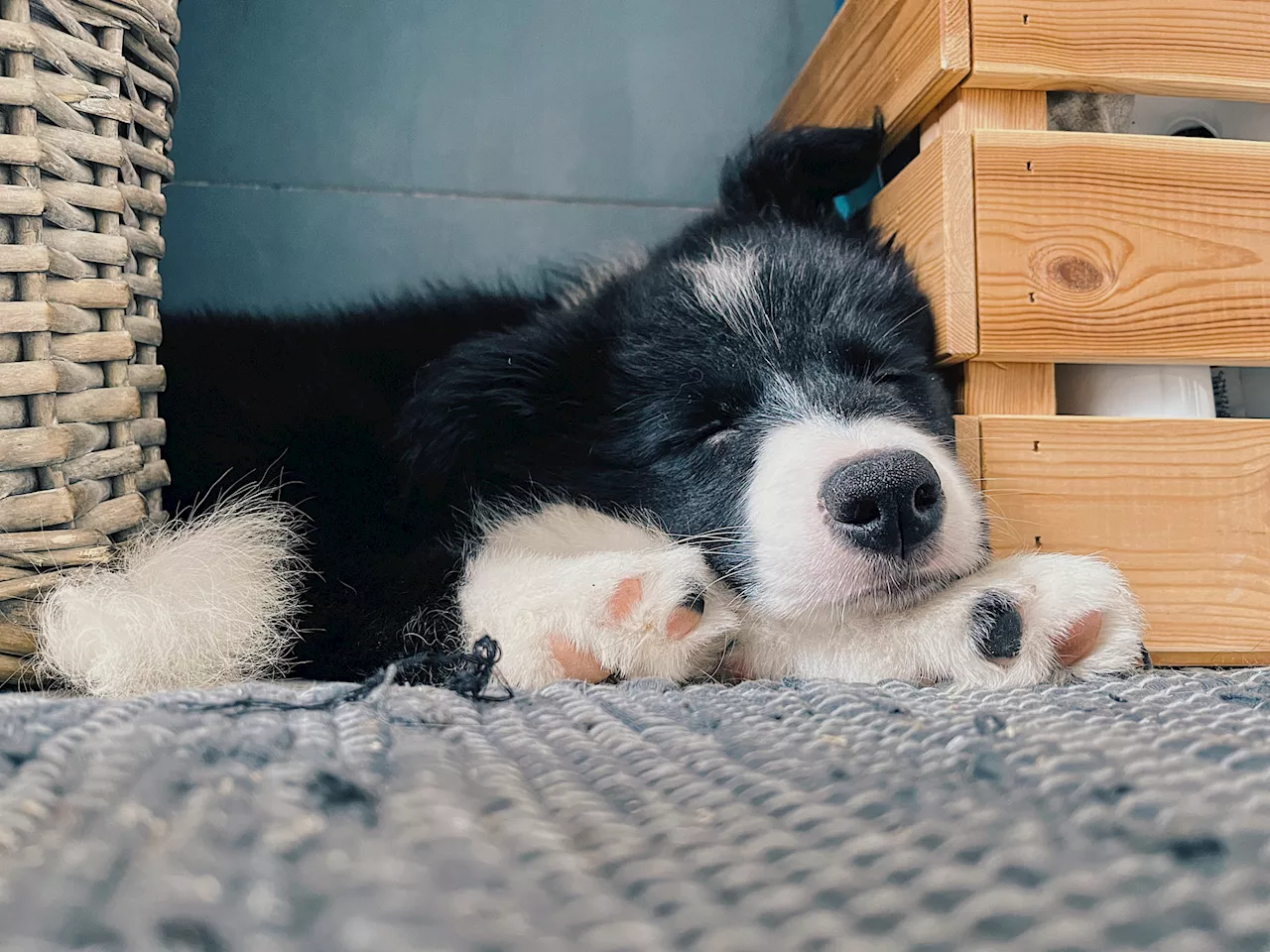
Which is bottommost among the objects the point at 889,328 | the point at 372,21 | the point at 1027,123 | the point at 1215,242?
the point at 889,328

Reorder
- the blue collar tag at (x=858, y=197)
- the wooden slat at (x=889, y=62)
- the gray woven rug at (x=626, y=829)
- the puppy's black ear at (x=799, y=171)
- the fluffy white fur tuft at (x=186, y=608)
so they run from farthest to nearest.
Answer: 1. the blue collar tag at (x=858, y=197)
2. the puppy's black ear at (x=799, y=171)
3. the wooden slat at (x=889, y=62)
4. the fluffy white fur tuft at (x=186, y=608)
5. the gray woven rug at (x=626, y=829)

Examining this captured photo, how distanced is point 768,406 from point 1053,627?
1.44 ft

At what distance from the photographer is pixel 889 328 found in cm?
127

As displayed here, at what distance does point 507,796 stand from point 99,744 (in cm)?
28

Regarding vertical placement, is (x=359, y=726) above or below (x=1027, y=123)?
below

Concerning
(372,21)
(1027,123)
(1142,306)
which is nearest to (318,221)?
(372,21)

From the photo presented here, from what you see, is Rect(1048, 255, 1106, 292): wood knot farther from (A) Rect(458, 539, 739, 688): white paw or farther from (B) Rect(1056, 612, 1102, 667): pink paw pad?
(A) Rect(458, 539, 739, 688): white paw

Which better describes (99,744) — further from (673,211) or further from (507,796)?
(673,211)

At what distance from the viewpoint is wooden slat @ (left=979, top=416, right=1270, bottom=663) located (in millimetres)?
1217

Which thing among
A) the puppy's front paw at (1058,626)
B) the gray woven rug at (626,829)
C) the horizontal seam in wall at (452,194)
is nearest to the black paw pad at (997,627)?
the puppy's front paw at (1058,626)

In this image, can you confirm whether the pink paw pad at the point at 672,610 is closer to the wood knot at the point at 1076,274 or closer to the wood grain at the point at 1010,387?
the wood grain at the point at 1010,387

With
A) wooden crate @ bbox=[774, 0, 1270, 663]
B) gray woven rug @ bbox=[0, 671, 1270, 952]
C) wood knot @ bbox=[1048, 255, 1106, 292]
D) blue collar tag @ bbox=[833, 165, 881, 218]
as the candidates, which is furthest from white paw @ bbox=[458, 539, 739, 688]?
blue collar tag @ bbox=[833, 165, 881, 218]

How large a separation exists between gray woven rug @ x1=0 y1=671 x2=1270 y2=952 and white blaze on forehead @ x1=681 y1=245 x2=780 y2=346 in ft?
2.21

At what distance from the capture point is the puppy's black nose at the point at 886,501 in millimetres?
999
